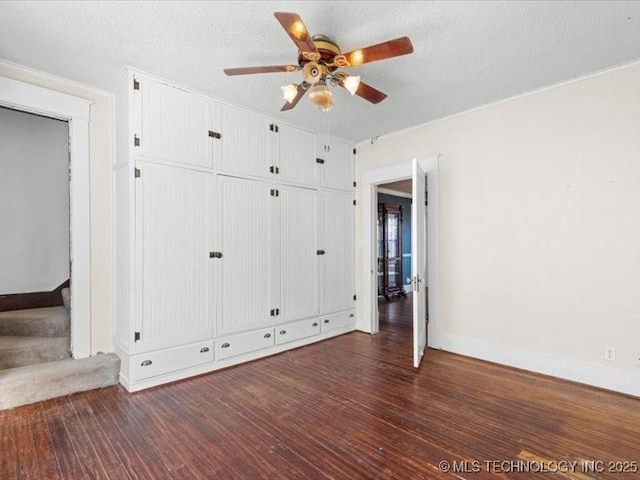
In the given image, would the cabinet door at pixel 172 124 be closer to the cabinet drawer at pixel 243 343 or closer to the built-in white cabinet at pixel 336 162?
the built-in white cabinet at pixel 336 162

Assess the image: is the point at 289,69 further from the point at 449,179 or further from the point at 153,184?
the point at 449,179

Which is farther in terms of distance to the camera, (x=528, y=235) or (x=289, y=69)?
(x=528, y=235)

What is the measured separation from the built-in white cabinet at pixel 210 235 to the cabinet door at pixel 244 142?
0.01 m

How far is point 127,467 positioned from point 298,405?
3.82 ft

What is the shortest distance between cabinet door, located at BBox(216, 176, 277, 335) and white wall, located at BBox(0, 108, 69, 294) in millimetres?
2372

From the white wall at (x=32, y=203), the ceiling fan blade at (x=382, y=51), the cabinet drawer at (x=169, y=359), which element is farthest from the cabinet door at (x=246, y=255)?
the white wall at (x=32, y=203)

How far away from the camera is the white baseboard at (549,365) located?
8.93 ft

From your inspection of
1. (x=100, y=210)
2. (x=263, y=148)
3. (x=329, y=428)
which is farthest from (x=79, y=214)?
(x=329, y=428)

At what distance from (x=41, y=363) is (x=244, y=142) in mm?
2792

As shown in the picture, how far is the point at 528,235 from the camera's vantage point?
3.26m

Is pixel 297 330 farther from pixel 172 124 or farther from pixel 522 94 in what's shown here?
pixel 522 94

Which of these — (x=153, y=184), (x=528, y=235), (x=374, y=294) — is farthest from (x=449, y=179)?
(x=153, y=184)

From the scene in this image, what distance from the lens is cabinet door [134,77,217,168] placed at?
286cm

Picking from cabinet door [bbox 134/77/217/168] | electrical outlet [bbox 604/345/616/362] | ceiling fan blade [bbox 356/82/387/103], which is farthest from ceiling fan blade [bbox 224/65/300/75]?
electrical outlet [bbox 604/345/616/362]
